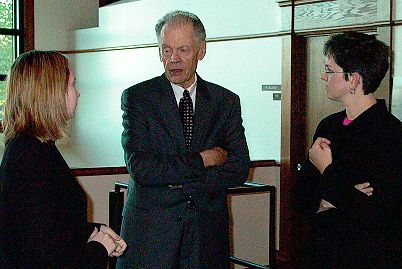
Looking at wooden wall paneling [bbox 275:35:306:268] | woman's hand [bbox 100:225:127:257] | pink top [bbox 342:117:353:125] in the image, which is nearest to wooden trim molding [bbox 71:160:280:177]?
wooden wall paneling [bbox 275:35:306:268]

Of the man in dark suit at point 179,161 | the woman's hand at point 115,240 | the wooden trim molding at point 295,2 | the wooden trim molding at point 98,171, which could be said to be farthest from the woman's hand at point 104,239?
the wooden trim molding at point 295,2

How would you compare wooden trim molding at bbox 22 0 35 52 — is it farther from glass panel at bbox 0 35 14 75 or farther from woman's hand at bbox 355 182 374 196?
woman's hand at bbox 355 182 374 196

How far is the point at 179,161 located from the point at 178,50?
42 centimetres

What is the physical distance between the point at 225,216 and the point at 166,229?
0.25m

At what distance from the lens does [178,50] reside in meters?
2.83

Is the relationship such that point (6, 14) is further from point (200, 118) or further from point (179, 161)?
point (179, 161)

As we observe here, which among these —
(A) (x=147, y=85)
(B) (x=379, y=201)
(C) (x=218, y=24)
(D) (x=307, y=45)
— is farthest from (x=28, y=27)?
(B) (x=379, y=201)

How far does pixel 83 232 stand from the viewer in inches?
84.1

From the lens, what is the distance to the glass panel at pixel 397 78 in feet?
18.7

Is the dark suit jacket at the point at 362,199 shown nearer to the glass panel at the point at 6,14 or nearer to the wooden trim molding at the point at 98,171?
the wooden trim molding at the point at 98,171

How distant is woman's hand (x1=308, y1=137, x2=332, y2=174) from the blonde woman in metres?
0.85

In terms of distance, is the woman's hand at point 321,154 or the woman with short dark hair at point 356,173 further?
the woman's hand at point 321,154

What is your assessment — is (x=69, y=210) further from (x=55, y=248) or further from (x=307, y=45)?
(x=307, y=45)

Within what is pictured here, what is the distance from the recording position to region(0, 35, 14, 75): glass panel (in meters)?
11.0
